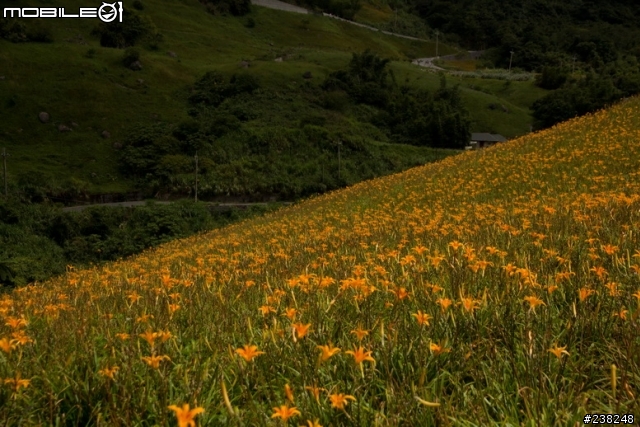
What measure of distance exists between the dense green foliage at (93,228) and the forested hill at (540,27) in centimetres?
10401

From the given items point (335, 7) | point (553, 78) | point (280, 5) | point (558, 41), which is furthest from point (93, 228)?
point (558, 41)

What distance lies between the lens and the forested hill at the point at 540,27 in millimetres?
115250

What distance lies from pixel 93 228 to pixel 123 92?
30.3 meters

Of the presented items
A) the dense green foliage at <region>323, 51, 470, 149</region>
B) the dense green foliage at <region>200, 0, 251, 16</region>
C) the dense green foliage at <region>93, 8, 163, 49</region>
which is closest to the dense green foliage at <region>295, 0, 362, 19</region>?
the dense green foliage at <region>200, 0, 251, 16</region>

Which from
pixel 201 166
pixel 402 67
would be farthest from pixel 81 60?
pixel 402 67

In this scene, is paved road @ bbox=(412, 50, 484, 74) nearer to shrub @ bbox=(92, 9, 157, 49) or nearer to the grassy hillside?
the grassy hillside

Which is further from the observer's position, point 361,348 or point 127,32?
point 127,32

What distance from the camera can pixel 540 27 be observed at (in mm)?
147500

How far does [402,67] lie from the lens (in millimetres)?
85188

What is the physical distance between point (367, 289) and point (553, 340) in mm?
992

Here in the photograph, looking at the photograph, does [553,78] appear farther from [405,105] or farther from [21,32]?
[21,32]

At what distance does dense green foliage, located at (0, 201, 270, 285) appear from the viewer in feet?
97.6

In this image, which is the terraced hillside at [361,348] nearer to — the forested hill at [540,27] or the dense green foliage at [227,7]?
the dense green foliage at [227,7]

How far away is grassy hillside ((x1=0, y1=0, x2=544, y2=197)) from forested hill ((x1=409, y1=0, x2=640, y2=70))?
135ft
